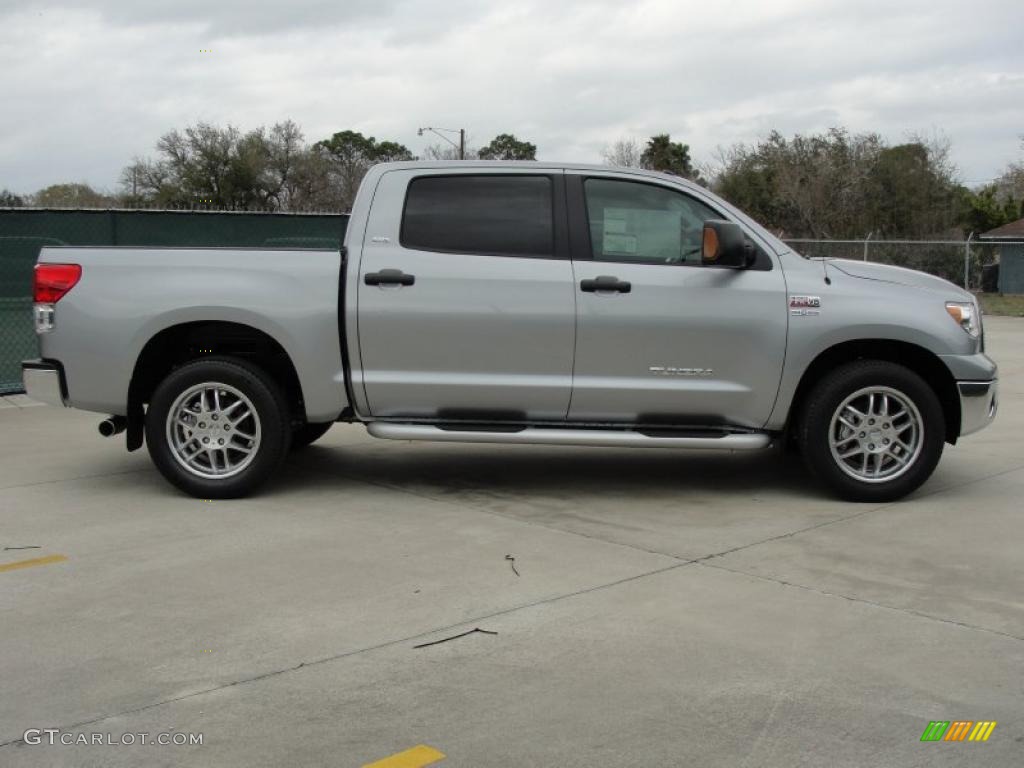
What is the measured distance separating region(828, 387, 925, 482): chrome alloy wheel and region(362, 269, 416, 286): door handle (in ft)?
8.70

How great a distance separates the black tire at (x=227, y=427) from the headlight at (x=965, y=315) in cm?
407

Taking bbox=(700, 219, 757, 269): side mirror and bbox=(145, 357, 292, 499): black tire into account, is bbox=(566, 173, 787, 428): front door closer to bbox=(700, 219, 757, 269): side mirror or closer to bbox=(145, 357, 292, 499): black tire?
bbox=(700, 219, 757, 269): side mirror

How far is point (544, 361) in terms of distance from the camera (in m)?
6.56

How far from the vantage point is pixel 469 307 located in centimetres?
652

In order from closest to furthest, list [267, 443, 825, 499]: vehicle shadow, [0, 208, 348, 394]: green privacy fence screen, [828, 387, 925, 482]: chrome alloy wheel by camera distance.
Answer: [828, 387, 925, 482]: chrome alloy wheel < [267, 443, 825, 499]: vehicle shadow < [0, 208, 348, 394]: green privacy fence screen

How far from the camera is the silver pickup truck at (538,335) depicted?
6523 millimetres

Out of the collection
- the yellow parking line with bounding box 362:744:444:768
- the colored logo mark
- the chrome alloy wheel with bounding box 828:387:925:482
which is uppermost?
the chrome alloy wheel with bounding box 828:387:925:482

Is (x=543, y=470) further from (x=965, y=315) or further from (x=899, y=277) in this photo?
(x=965, y=315)

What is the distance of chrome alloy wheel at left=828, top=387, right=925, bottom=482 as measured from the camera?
6594 millimetres

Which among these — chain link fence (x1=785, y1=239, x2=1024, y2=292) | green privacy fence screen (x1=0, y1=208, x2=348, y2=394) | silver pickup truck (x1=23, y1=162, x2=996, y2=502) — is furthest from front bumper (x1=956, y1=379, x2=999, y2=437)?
chain link fence (x1=785, y1=239, x2=1024, y2=292)

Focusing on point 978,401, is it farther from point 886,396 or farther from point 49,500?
point 49,500

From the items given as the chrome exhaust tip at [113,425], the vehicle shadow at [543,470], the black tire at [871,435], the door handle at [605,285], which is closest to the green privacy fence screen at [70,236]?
the vehicle shadow at [543,470]

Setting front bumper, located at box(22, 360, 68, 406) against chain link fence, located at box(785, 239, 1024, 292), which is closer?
front bumper, located at box(22, 360, 68, 406)

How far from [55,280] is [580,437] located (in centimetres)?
329
